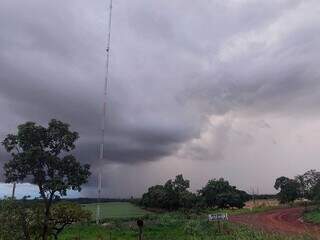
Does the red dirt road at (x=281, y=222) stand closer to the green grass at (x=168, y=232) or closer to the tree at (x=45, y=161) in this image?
the green grass at (x=168, y=232)

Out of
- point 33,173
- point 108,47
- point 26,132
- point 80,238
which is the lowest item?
point 80,238

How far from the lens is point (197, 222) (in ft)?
214

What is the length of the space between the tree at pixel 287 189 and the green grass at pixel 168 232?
44132mm

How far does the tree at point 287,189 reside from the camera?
106625 mm

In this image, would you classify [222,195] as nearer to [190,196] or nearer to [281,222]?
[190,196]

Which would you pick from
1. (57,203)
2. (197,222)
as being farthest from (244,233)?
(57,203)

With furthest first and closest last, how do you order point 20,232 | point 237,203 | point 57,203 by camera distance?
point 237,203 < point 57,203 < point 20,232

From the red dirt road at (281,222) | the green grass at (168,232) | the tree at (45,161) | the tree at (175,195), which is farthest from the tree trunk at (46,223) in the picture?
the tree at (175,195)

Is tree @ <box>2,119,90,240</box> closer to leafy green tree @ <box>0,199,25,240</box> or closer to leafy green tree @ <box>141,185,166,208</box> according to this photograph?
leafy green tree @ <box>0,199,25,240</box>

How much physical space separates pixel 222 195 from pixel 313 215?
36.3 meters

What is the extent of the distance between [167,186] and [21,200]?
2718 inches

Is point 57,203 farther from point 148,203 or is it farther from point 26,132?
point 148,203

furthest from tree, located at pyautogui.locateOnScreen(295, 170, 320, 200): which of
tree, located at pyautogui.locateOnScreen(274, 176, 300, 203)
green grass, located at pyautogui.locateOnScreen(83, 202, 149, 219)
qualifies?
green grass, located at pyautogui.locateOnScreen(83, 202, 149, 219)

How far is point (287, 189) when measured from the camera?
4254 inches
